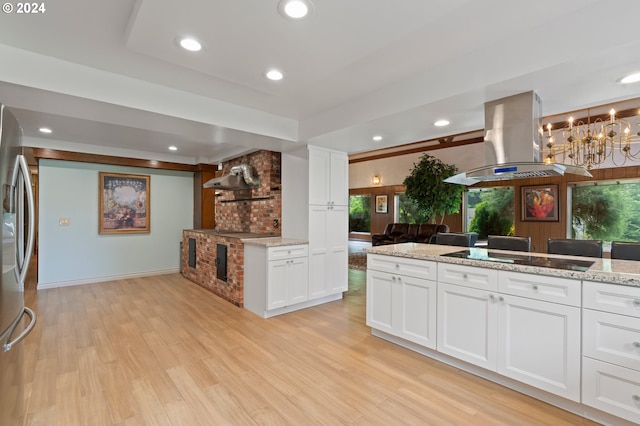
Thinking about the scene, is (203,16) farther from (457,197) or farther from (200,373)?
(457,197)

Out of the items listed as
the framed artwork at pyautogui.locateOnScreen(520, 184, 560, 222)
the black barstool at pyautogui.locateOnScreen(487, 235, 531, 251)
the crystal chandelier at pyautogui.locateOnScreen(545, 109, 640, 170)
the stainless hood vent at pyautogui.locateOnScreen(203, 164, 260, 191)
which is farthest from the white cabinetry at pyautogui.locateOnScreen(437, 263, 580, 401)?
the framed artwork at pyautogui.locateOnScreen(520, 184, 560, 222)

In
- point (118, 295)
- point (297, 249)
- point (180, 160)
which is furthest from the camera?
point (180, 160)

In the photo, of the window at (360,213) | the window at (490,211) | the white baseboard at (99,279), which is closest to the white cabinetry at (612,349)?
the window at (490,211)

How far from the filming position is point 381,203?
436 inches

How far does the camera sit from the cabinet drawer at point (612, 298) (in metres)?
1.72

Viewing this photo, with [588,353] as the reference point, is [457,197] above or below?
above

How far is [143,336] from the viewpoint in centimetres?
320

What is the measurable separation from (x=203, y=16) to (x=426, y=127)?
2357 millimetres

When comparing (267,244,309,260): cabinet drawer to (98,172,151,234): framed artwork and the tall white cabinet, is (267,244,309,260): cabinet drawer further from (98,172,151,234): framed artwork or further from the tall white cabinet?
(98,172,151,234): framed artwork

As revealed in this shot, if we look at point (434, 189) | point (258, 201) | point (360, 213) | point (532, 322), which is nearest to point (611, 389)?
point (532, 322)

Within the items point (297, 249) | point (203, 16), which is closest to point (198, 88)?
point (203, 16)

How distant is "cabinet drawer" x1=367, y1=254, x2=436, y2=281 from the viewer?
2656mm

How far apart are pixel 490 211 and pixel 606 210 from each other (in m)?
2.26

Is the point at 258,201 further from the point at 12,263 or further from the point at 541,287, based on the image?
the point at 541,287
